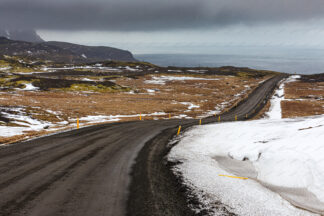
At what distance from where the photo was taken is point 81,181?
→ 347 inches

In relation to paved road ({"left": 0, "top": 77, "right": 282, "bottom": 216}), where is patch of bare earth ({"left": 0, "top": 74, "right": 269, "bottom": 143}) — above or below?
below

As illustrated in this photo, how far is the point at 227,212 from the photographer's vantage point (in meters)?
6.78

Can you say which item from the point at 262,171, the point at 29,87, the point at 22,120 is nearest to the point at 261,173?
the point at 262,171

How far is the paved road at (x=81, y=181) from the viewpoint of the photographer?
22.3 feet

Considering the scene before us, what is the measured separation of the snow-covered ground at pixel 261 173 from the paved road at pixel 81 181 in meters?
1.53

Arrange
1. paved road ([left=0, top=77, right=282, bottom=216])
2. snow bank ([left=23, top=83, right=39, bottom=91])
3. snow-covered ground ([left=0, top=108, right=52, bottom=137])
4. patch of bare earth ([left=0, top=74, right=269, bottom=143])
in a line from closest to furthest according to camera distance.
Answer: paved road ([left=0, top=77, right=282, bottom=216])
snow-covered ground ([left=0, top=108, right=52, bottom=137])
patch of bare earth ([left=0, top=74, right=269, bottom=143])
snow bank ([left=23, top=83, right=39, bottom=91])

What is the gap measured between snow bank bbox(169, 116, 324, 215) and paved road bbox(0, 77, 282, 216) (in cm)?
163

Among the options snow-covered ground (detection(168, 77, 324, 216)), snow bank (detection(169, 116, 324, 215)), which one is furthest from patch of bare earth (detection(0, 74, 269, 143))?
snow-covered ground (detection(168, 77, 324, 216))

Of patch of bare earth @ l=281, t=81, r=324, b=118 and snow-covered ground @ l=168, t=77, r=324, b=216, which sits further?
patch of bare earth @ l=281, t=81, r=324, b=118

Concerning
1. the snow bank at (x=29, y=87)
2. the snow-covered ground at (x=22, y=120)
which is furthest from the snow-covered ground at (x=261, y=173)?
the snow bank at (x=29, y=87)

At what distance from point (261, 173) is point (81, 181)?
314 inches

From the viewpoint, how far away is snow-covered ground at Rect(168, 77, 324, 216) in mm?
7199

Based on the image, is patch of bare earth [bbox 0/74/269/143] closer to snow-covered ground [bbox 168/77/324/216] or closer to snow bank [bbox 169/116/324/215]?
snow bank [bbox 169/116/324/215]

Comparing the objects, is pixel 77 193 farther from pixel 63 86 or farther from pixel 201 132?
pixel 63 86
